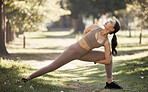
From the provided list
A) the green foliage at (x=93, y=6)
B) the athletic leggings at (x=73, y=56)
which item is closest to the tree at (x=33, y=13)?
the athletic leggings at (x=73, y=56)

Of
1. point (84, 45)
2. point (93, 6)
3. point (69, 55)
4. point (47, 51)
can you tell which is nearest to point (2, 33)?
point (47, 51)

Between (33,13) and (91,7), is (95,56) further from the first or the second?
(91,7)

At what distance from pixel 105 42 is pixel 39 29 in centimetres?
1776

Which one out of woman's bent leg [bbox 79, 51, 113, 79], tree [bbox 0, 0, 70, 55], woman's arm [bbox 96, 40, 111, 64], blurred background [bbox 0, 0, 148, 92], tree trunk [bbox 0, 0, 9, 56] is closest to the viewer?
woman's arm [bbox 96, 40, 111, 64]

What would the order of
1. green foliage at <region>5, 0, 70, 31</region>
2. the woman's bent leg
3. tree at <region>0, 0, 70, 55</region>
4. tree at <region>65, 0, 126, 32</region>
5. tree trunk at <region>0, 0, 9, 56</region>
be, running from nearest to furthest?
the woman's bent leg < tree trunk at <region>0, 0, 9, 56</region> < tree at <region>0, 0, 70, 55</region> < green foliage at <region>5, 0, 70, 31</region> < tree at <region>65, 0, 126, 32</region>

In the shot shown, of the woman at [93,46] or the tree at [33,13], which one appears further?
the tree at [33,13]

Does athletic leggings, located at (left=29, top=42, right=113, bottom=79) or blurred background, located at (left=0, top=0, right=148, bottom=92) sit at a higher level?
athletic leggings, located at (left=29, top=42, right=113, bottom=79)

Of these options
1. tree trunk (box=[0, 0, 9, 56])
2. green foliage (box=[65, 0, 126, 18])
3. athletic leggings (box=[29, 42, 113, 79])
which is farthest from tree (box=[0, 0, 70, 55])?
green foliage (box=[65, 0, 126, 18])

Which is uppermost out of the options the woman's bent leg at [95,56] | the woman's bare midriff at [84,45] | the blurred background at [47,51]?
the woman's bare midriff at [84,45]

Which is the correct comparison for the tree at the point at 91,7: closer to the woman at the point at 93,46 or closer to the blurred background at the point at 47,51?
the blurred background at the point at 47,51

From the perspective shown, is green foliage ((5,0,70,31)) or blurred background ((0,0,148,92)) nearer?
blurred background ((0,0,148,92))

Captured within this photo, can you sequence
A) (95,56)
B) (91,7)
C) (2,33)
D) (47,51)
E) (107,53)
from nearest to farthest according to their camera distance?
(107,53)
(95,56)
(2,33)
(47,51)
(91,7)

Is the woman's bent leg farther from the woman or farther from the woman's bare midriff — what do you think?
the woman's bare midriff

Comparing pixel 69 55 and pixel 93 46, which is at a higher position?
pixel 93 46
